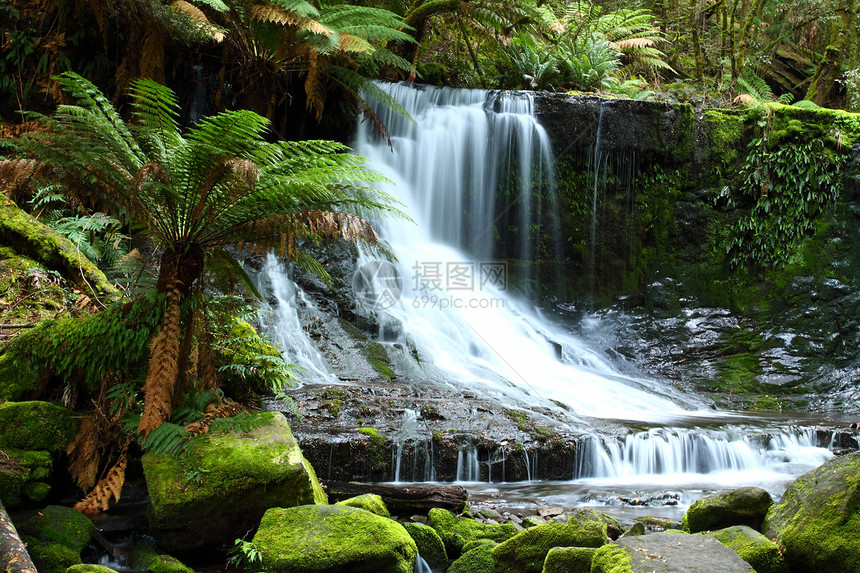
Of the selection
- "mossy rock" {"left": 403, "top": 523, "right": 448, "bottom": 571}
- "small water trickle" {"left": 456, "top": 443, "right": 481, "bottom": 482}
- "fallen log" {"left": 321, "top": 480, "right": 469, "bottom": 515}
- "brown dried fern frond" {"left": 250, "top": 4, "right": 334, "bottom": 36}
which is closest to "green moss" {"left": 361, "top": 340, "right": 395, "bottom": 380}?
"small water trickle" {"left": 456, "top": 443, "right": 481, "bottom": 482}

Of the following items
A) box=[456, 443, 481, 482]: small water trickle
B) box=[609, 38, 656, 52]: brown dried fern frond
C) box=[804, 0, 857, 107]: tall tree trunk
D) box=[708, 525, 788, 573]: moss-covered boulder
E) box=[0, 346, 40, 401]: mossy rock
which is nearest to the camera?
box=[708, 525, 788, 573]: moss-covered boulder

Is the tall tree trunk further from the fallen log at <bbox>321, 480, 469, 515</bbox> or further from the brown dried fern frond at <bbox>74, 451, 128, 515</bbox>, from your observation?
the brown dried fern frond at <bbox>74, 451, 128, 515</bbox>

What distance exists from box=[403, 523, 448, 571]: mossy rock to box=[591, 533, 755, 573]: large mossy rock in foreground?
3.22 feet

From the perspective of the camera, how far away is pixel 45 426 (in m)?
3.66

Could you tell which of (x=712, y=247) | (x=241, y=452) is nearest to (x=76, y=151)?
(x=241, y=452)

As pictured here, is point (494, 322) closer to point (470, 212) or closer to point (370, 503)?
point (470, 212)

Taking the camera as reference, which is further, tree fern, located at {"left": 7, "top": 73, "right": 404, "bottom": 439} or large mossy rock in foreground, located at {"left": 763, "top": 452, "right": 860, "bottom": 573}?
tree fern, located at {"left": 7, "top": 73, "right": 404, "bottom": 439}

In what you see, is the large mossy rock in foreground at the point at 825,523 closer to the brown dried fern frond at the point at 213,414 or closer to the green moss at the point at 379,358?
the brown dried fern frond at the point at 213,414

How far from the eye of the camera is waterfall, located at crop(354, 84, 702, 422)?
9.13 m

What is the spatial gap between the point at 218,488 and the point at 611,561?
2017mm

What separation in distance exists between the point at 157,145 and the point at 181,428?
1757mm

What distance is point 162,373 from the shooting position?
3453mm

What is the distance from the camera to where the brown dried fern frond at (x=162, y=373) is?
11.3 ft

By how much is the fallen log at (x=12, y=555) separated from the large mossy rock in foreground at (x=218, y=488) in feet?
2.82
